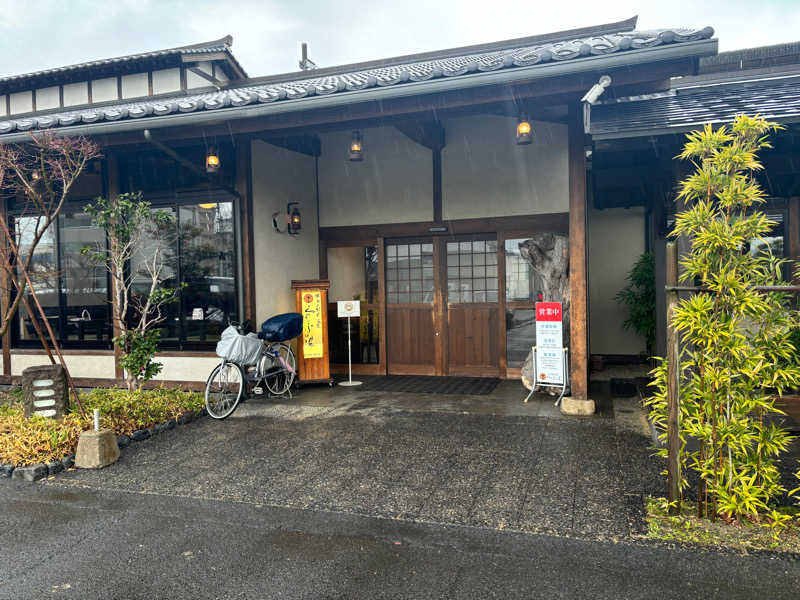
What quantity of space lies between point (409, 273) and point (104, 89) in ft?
25.7

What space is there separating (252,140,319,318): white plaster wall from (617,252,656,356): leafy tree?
4.86 metres

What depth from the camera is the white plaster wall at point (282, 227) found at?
714 centimetres

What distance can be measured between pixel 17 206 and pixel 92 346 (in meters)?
Result: 2.38

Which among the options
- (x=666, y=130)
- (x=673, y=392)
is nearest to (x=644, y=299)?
(x=666, y=130)

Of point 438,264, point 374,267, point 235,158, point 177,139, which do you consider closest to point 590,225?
point 438,264

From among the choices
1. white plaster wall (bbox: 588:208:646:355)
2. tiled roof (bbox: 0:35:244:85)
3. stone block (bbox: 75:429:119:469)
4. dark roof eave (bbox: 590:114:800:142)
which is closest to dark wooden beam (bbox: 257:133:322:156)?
dark roof eave (bbox: 590:114:800:142)

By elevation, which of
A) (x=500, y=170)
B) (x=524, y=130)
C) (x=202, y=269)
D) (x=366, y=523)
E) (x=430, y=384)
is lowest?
(x=366, y=523)

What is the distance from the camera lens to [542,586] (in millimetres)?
2588

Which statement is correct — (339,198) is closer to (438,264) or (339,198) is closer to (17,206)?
(438,264)

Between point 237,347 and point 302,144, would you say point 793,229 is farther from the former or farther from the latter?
point 237,347

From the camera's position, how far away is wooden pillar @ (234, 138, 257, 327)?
6969 millimetres

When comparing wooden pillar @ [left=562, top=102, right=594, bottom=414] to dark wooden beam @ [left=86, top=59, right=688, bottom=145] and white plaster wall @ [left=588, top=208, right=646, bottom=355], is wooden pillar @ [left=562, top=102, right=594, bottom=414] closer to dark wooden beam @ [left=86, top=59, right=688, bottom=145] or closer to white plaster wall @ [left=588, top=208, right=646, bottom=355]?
dark wooden beam @ [left=86, top=59, right=688, bottom=145]

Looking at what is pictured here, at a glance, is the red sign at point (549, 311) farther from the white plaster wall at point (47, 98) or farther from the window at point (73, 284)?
the white plaster wall at point (47, 98)

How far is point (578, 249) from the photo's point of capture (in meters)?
5.79
